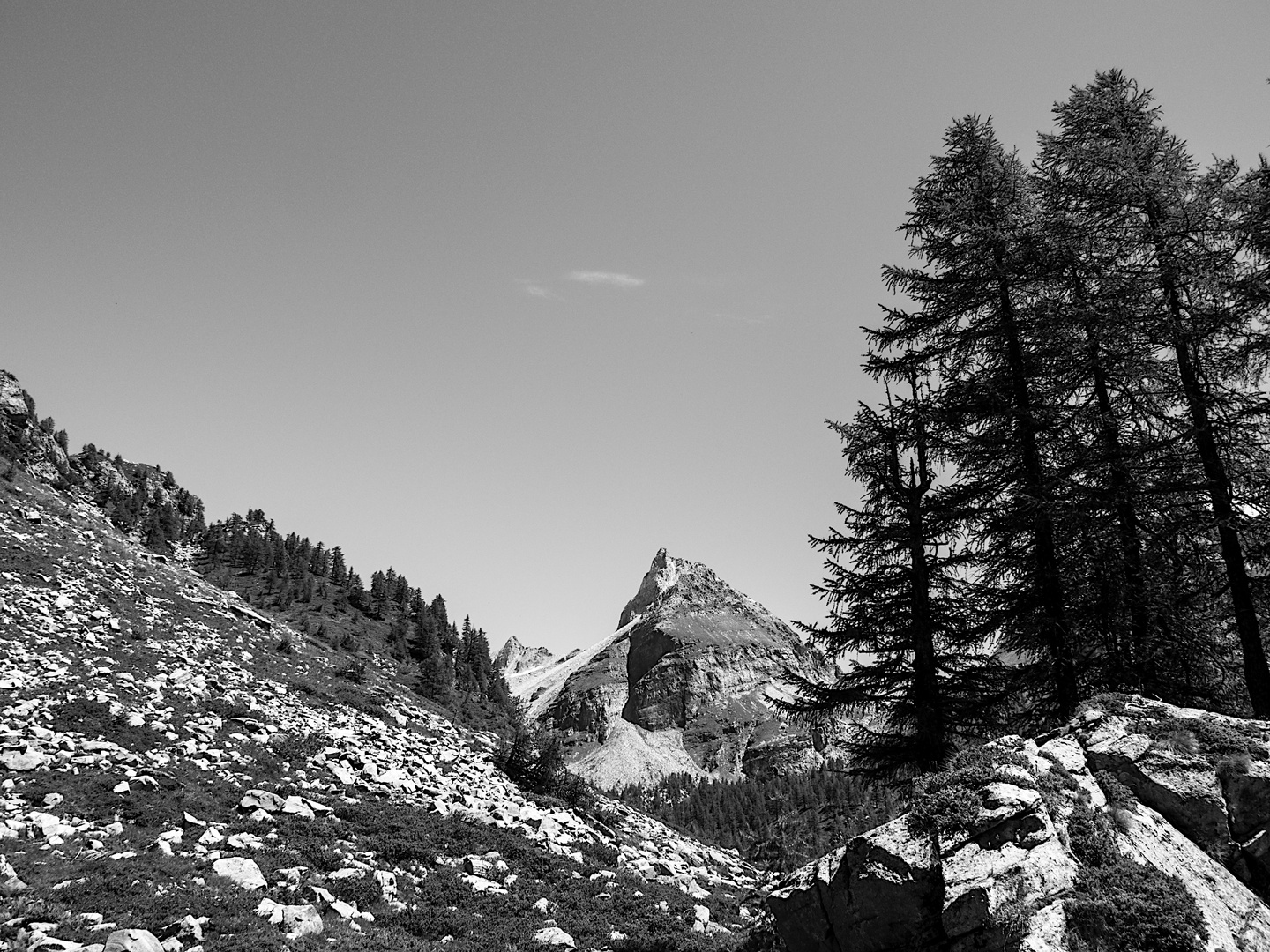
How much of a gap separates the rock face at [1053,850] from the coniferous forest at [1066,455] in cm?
371

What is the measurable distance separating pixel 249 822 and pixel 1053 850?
61.7 feet

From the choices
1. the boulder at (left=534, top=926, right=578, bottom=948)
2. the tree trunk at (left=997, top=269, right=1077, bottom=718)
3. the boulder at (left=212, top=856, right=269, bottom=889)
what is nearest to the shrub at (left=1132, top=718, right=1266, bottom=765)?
the tree trunk at (left=997, top=269, right=1077, bottom=718)

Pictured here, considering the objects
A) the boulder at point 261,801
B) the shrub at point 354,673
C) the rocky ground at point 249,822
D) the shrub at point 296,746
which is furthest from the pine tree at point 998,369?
the shrub at point 354,673

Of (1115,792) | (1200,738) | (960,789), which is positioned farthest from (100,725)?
(1200,738)

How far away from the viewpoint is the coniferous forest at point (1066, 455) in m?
13.6

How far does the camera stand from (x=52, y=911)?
10930 millimetres

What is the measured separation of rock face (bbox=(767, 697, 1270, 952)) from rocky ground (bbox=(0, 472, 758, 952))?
23.7 ft

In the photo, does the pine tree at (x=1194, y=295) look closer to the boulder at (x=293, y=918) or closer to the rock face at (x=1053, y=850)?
the rock face at (x=1053, y=850)

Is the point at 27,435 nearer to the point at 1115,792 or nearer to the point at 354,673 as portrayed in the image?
the point at 354,673

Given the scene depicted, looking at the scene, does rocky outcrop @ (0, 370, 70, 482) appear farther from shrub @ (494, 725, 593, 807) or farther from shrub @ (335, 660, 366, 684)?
shrub @ (494, 725, 593, 807)

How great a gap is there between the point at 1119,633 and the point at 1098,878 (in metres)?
7.54

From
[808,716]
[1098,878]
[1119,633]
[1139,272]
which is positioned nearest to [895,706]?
[808,716]

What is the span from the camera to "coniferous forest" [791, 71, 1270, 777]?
13641mm

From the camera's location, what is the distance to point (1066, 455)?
15742mm
